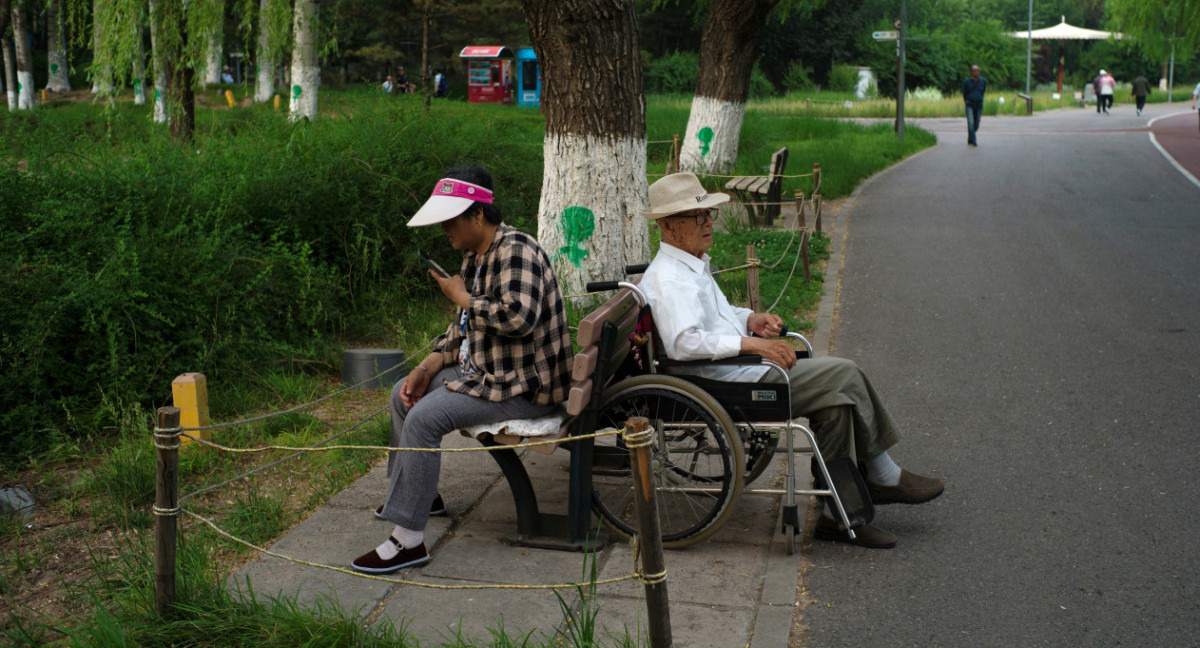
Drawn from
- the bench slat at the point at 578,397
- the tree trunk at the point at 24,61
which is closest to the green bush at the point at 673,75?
the tree trunk at the point at 24,61

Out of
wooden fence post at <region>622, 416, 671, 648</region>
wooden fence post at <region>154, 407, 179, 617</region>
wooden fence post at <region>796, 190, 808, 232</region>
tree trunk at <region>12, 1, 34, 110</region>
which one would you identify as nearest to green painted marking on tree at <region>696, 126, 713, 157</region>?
wooden fence post at <region>796, 190, 808, 232</region>

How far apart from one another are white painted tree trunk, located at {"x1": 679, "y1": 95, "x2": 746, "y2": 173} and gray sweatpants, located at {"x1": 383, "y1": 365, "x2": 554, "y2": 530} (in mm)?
12663

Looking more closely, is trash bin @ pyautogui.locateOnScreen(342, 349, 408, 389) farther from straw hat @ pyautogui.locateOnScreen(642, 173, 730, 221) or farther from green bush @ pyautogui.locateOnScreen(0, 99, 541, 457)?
straw hat @ pyautogui.locateOnScreen(642, 173, 730, 221)

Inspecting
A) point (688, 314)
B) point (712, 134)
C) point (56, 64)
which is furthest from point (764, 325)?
point (56, 64)

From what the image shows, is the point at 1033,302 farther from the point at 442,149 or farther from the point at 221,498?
the point at 221,498

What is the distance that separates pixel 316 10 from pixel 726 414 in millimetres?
17027

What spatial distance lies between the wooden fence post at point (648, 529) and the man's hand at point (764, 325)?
6.86 ft

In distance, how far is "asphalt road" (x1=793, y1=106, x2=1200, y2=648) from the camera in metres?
4.25

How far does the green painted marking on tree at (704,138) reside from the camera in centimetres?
1714

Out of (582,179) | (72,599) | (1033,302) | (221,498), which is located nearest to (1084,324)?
(1033,302)

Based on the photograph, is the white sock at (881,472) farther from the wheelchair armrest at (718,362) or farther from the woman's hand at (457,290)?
the woman's hand at (457,290)

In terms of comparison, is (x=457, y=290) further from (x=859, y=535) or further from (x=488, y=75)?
(x=488, y=75)

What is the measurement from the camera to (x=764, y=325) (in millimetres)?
5398

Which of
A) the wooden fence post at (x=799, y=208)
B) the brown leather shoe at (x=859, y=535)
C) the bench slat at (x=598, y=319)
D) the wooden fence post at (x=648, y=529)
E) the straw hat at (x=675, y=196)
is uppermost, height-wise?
the straw hat at (x=675, y=196)
